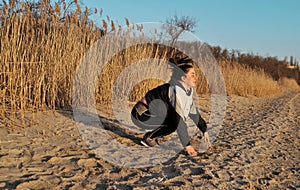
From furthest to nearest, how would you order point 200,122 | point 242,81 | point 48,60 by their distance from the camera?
1. point 242,81
2. point 48,60
3. point 200,122

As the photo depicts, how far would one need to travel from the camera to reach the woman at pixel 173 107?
2529mm

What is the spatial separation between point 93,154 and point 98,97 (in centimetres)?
186

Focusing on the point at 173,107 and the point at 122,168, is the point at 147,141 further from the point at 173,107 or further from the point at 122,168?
the point at 122,168

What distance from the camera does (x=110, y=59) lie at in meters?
4.30

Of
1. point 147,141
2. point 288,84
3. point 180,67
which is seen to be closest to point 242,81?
point 180,67

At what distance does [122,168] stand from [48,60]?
187 centimetres

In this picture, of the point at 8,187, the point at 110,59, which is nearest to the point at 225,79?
the point at 110,59

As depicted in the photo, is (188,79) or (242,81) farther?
(242,81)

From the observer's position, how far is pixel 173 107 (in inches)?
99.5

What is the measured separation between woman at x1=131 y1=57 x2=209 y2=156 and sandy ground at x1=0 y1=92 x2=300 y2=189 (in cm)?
23

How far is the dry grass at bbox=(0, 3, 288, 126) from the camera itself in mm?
3000

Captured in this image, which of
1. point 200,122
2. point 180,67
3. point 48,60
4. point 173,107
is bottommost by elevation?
point 200,122

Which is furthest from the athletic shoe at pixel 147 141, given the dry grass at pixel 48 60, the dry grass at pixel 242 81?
the dry grass at pixel 242 81

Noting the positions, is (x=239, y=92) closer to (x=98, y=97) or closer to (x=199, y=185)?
(x=98, y=97)
